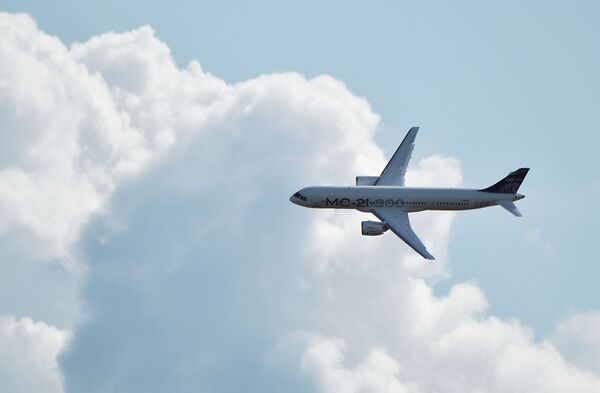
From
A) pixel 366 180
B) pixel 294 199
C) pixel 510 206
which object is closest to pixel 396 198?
pixel 366 180

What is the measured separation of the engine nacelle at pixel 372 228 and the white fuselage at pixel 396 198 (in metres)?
5.17

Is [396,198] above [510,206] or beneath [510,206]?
above

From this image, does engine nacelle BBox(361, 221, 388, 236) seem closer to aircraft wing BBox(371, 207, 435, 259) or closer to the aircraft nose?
aircraft wing BBox(371, 207, 435, 259)

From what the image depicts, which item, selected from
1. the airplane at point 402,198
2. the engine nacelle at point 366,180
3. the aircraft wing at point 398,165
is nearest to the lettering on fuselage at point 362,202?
the airplane at point 402,198

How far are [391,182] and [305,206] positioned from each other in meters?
16.1

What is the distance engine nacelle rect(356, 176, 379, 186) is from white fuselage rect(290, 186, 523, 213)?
708 centimetres

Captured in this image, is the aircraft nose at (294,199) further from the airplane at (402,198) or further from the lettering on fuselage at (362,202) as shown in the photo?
the lettering on fuselage at (362,202)

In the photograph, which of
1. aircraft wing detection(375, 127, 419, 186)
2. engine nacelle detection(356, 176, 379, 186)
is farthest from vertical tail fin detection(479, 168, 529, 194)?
engine nacelle detection(356, 176, 379, 186)

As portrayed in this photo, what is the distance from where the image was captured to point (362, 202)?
130875mm

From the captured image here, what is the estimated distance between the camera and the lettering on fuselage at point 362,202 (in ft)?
427

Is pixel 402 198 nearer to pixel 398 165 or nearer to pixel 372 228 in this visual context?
pixel 372 228

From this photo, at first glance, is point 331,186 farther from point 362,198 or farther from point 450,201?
point 450,201

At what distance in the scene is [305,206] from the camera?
443 ft

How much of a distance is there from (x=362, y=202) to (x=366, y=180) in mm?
9099
